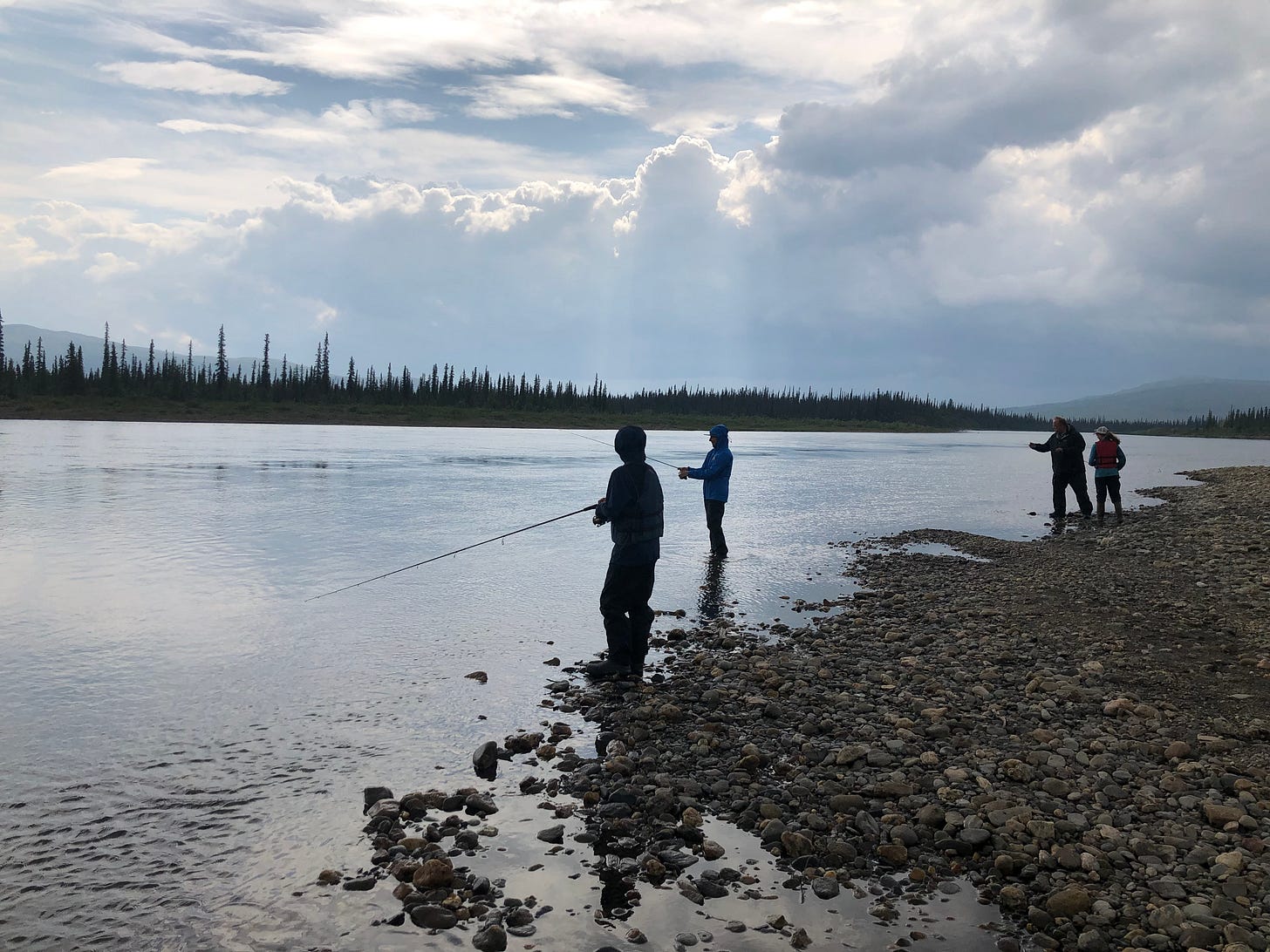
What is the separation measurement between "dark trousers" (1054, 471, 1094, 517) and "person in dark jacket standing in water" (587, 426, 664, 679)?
1995cm

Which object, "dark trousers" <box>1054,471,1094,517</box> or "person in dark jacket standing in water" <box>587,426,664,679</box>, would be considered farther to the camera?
"dark trousers" <box>1054,471,1094,517</box>

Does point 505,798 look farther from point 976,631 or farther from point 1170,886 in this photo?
point 976,631

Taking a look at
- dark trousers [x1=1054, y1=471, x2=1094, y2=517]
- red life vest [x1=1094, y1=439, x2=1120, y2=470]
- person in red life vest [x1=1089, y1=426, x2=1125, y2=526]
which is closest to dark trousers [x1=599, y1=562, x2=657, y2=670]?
person in red life vest [x1=1089, y1=426, x2=1125, y2=526]

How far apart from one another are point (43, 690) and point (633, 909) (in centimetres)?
704

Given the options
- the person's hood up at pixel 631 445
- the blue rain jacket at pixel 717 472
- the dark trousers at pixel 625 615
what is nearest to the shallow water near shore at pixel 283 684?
the dark trousers at pixel 625 615

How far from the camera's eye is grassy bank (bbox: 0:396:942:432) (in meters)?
100

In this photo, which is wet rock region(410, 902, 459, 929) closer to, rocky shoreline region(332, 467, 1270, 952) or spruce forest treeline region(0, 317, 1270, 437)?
rocky shoreline region(332, 467, 1270, 952)

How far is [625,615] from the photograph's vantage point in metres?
9.69

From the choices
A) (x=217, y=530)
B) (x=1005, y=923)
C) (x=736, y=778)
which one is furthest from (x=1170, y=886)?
(x=217, y=530)

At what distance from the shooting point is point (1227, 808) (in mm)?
5875

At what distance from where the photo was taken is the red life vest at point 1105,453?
2366 centimetres

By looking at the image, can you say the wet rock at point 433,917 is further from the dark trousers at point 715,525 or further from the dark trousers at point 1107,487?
the dark trousers at point 1107,487

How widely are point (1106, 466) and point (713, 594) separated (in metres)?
15.0

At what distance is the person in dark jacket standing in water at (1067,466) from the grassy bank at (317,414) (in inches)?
4008
